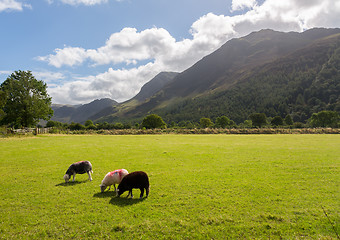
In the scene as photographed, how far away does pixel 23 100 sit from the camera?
169ft

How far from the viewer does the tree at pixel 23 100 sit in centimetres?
5116

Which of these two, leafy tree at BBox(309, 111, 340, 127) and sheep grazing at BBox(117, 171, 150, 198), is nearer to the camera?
sheep grazing at BBox(117, 171, 150, 198)

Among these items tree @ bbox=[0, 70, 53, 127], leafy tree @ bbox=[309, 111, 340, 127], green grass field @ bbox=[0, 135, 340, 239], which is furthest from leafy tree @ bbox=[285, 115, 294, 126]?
tree @ bbox=[0, 70, 53, 127]

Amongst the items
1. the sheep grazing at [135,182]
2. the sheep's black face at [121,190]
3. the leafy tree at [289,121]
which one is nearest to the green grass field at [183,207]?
the sheep's black face at [121,190]

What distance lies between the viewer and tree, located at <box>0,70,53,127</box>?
168ft

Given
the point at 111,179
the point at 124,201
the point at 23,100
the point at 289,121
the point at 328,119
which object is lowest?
the point at 124,201

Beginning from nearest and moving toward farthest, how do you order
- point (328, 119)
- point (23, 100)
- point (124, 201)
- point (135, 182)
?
point (124, 201) → point (135, 182) → point (23, 100) → point (328, 119)

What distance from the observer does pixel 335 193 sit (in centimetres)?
821

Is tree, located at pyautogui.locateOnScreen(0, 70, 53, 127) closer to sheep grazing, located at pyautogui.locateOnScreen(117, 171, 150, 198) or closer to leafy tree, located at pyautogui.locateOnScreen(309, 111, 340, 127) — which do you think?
sheep grazing, located at pyautogui.locateOnScreen(117, 171, 150, 198)

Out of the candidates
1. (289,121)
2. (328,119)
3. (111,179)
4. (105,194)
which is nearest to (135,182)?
(111,179)

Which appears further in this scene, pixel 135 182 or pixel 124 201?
pixel 135 182

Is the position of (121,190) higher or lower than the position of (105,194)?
higher

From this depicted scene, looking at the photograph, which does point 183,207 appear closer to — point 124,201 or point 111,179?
point 124,201

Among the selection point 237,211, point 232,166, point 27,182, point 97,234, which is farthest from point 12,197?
point 232,166
